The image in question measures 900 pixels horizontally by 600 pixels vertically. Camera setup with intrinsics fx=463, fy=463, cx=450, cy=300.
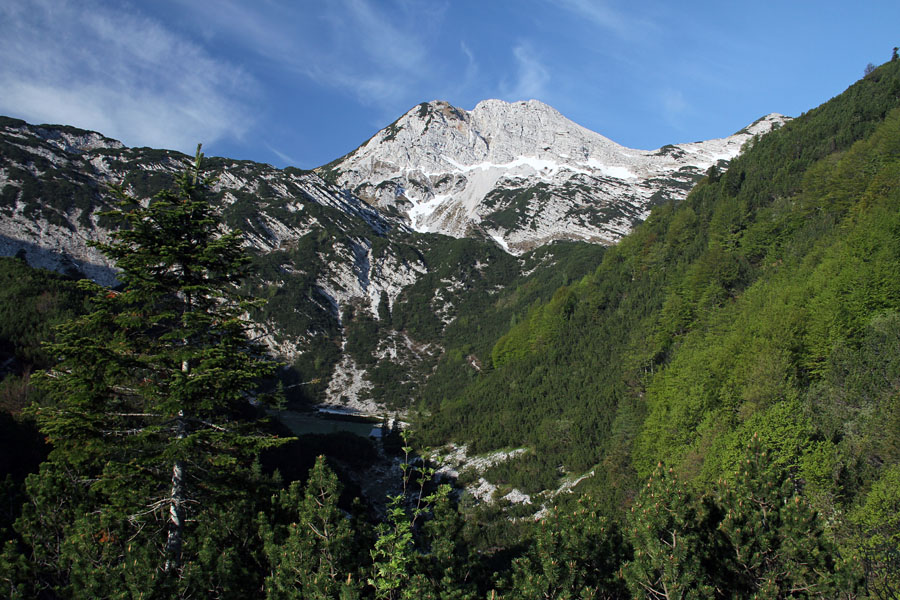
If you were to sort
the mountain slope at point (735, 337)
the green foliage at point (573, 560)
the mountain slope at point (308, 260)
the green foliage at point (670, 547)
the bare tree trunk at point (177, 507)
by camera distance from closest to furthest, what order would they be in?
the green foliage at point (573, 560) → the green foliage at point (670, 547) → the bare tree trunk at point (177, 507) → the mountain slope at point (735, 337) → the mountain slope at point (308, 260)

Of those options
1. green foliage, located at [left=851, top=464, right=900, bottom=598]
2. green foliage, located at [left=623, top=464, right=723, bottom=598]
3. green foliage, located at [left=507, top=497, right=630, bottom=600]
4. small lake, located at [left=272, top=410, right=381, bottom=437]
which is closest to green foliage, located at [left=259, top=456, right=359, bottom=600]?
green foliage, located at [left=507, top=497, right=630, bottom=600]

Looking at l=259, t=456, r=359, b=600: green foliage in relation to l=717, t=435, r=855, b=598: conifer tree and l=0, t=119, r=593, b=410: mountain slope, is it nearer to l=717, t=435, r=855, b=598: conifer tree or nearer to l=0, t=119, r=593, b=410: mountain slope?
→ l=717, t=435, r=855, b=598: conifer tree

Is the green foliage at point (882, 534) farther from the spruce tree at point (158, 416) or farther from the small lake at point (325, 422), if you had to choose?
the small lake at point (325, 422)

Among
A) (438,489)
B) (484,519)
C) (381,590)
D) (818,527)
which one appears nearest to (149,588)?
(381,590)

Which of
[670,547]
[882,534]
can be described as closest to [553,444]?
[882,534]

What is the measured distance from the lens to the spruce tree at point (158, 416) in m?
9.93

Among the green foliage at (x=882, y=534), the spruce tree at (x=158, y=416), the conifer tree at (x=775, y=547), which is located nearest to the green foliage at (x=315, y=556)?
the spruce tree at (x=158, y=416)

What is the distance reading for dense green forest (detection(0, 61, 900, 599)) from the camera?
32.1ft

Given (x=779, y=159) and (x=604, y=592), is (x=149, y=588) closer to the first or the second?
(x=604, y=592)

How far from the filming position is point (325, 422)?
98.4 meters

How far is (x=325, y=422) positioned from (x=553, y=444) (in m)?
61.0

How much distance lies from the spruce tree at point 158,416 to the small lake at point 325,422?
80.1 m

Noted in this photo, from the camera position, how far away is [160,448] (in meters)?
11.4

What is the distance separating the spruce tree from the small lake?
8005 centimetres
